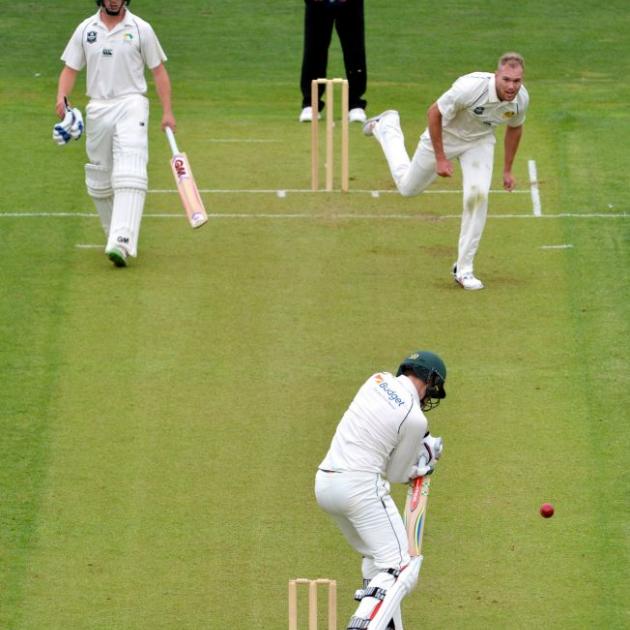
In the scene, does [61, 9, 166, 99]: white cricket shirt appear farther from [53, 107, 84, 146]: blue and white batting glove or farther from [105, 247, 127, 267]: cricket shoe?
[105, 247, 127, 267]: cricket shoe

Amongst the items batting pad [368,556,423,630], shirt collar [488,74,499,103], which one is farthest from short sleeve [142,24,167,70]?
batting pad [368,556,423,630]

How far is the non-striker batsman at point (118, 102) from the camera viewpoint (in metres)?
14.6

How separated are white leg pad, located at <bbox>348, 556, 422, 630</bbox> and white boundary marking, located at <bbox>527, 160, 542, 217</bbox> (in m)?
7.32

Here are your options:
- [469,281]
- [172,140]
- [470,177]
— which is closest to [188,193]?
[172,140]

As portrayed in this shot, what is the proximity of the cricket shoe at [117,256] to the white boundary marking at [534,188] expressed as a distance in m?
4.01

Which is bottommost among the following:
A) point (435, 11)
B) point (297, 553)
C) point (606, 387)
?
point (297, 553)

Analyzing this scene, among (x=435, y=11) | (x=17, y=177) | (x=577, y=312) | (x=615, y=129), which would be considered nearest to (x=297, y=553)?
(x=577, y=312)

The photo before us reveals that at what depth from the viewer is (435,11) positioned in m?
23.7

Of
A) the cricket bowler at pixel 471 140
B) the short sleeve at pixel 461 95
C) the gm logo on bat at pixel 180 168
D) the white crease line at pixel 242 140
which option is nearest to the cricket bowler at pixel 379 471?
the cricket bowler at pixel 471 140

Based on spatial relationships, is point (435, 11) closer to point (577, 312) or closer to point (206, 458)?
point (577, 312)

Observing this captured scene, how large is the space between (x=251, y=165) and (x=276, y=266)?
2937 mm

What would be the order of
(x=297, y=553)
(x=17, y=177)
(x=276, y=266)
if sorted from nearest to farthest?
(x=297, y=553) < (x=276, y=266) < (x=17, y=177)

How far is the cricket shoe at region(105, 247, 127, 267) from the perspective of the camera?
14.7 meters

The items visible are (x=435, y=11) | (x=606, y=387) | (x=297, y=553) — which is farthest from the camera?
(x=435, y=11)
